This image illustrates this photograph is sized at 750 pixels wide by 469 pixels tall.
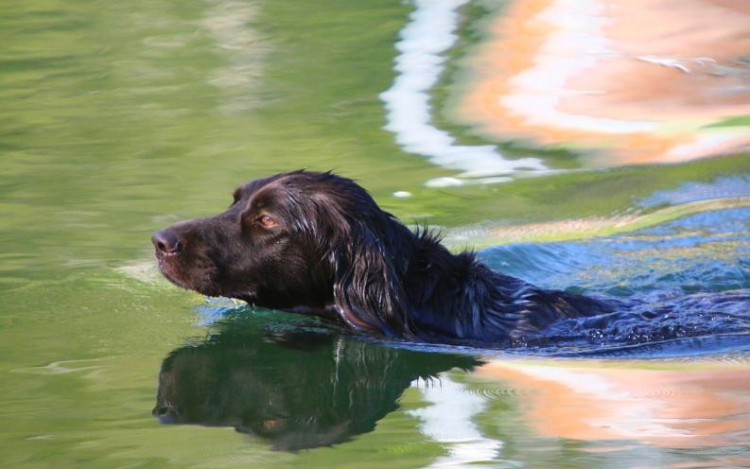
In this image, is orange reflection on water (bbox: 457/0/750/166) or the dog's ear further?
orange reflection on water (bbox: 457/0/750/166)

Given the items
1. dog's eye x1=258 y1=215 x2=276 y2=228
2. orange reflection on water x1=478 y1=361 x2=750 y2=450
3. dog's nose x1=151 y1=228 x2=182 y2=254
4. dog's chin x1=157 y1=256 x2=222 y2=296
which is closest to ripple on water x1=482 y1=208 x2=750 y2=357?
orange reflection on water x1=478 y1=361 x2=750 y2=450

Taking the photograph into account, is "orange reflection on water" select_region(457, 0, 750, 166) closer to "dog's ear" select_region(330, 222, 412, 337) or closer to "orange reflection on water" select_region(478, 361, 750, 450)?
"dog's ear" select_region(330, 222, 412, 337)

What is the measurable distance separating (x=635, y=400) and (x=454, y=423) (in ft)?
3.17

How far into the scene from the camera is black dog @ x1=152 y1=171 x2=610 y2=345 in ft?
24.1

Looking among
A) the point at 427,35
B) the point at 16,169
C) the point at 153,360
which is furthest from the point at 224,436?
the point at 427,35

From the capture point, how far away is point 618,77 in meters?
14.5

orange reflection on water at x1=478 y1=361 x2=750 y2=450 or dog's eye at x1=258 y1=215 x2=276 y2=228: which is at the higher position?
dog's eye at x1=258 y1=215 x2=276 y2=228

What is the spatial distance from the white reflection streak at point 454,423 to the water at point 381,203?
0.07 ft

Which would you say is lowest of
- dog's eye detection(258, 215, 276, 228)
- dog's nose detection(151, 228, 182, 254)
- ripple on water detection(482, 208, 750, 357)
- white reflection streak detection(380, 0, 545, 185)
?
ripple on water detection(482, 208, 750, 357)

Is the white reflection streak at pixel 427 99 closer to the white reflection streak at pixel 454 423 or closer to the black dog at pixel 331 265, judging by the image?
the black dog at pixel 331 265

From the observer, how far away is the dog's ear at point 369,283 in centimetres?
731

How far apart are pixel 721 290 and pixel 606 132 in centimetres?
367

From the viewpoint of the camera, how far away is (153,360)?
23.9ft

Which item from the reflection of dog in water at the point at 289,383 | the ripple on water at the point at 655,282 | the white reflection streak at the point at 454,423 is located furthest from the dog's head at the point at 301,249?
the ripple on water at the point at 655,282
